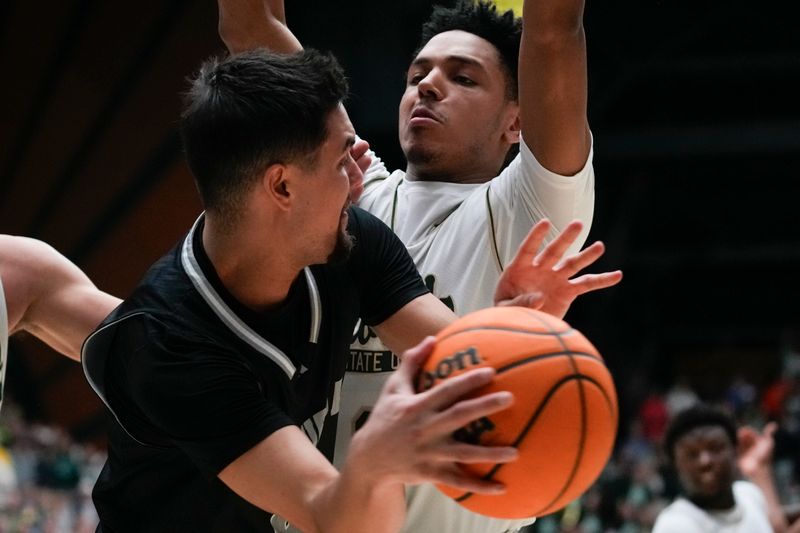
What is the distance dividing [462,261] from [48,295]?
1.17 metres

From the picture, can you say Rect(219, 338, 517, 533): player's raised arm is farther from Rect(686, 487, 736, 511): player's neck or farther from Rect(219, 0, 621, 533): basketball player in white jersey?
Rect(686, 487, 736, 511): player's neck

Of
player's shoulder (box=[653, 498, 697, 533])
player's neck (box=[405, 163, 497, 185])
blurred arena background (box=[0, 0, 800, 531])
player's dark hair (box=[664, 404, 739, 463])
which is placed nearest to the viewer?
player's neck (box=[405, 163, 497, 185])

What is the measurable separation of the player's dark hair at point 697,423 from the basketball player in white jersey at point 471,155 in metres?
2.75

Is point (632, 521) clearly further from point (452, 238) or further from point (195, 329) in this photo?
point (195, 329)

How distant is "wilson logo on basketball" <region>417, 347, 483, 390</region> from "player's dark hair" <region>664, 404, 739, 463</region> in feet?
13.8

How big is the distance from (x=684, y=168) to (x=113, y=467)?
57.0 feet

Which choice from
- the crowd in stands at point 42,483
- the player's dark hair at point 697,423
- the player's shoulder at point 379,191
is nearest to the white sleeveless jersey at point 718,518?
the player's dark hair at point 697,423

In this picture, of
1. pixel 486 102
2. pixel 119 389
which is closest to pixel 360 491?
pixel 119 389

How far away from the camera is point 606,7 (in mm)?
14867

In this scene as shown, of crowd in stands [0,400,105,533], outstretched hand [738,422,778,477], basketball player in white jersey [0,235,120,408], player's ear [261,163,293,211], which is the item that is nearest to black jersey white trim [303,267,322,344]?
player's ear [261,163,293,211]

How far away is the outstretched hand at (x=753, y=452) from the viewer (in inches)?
264

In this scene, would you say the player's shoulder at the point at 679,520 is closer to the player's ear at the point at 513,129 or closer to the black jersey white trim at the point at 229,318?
the player's ear at the point at 513,129

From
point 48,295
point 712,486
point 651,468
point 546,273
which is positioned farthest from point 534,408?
point 651,468

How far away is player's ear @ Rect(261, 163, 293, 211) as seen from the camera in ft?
9.27
